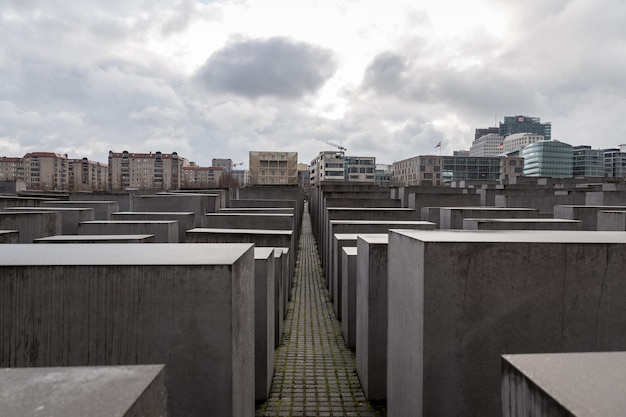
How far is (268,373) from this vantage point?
6.36 meters

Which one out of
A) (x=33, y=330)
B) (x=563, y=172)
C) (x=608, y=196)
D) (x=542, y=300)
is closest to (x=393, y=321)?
(x=542, y=300)

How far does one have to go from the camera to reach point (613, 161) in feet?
386

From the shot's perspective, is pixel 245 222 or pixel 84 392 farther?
pixel 245 222

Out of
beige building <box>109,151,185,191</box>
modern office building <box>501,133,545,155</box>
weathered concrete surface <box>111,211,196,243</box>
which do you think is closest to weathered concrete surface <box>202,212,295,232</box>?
weathered concrete surface <box>111,211,196,243</box>

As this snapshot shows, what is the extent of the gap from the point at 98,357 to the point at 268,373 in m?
3.22

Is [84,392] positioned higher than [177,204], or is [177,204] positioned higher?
[177,204]

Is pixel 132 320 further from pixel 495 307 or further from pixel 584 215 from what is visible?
pixel 584 215

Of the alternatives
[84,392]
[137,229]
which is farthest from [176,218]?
[84,392]

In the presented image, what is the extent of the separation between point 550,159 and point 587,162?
21049 mm

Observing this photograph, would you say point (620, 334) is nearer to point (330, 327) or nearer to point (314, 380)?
point (314, 380)

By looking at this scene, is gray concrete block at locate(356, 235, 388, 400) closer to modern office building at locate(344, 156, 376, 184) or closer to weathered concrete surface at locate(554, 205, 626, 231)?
weathered concrete surface at locate(554, 205, 626, 231)

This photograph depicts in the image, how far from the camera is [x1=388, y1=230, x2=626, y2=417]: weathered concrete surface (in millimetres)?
3877

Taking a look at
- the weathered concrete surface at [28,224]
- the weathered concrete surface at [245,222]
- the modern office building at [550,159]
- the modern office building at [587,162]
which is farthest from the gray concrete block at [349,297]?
the modern office building at [587,162]

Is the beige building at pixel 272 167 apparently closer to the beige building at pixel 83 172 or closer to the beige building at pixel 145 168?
the beige building at pixel 145 168
